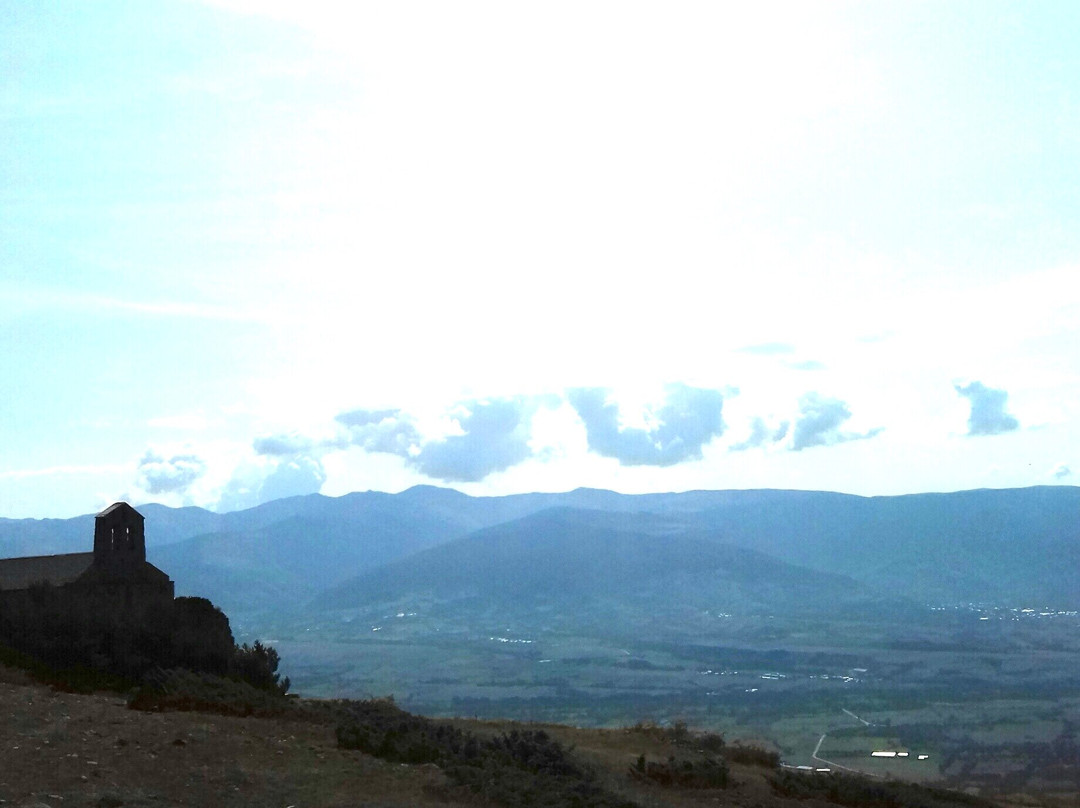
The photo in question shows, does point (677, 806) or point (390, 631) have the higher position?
point (677, 806)

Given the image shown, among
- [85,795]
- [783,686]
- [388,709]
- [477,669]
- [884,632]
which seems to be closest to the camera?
[85,795]

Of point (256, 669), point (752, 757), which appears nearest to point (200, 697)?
point (256, 669)

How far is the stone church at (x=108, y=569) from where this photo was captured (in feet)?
105

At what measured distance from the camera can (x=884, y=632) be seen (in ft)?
545

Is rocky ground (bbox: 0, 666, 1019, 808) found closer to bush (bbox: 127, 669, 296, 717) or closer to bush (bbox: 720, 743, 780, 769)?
bush (bbox: 127, 669, 296, 717)

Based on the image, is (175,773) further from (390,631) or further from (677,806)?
(390,631)

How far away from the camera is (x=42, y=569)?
3347 centimetres

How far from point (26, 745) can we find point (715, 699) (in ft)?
274

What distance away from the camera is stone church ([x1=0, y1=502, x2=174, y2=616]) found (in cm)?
3203

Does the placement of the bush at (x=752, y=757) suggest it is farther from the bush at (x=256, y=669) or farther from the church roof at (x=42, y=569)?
the church roof at (x=42, y=569)

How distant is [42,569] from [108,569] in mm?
2250

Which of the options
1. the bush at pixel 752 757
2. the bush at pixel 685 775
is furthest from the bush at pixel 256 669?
the bush at pixel 752 757

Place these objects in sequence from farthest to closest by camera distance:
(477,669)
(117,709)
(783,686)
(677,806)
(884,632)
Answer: (884,632), (477,669), (783,686), (117,709), (677,806)

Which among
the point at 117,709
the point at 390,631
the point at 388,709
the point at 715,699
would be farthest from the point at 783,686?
the point at 390,631
